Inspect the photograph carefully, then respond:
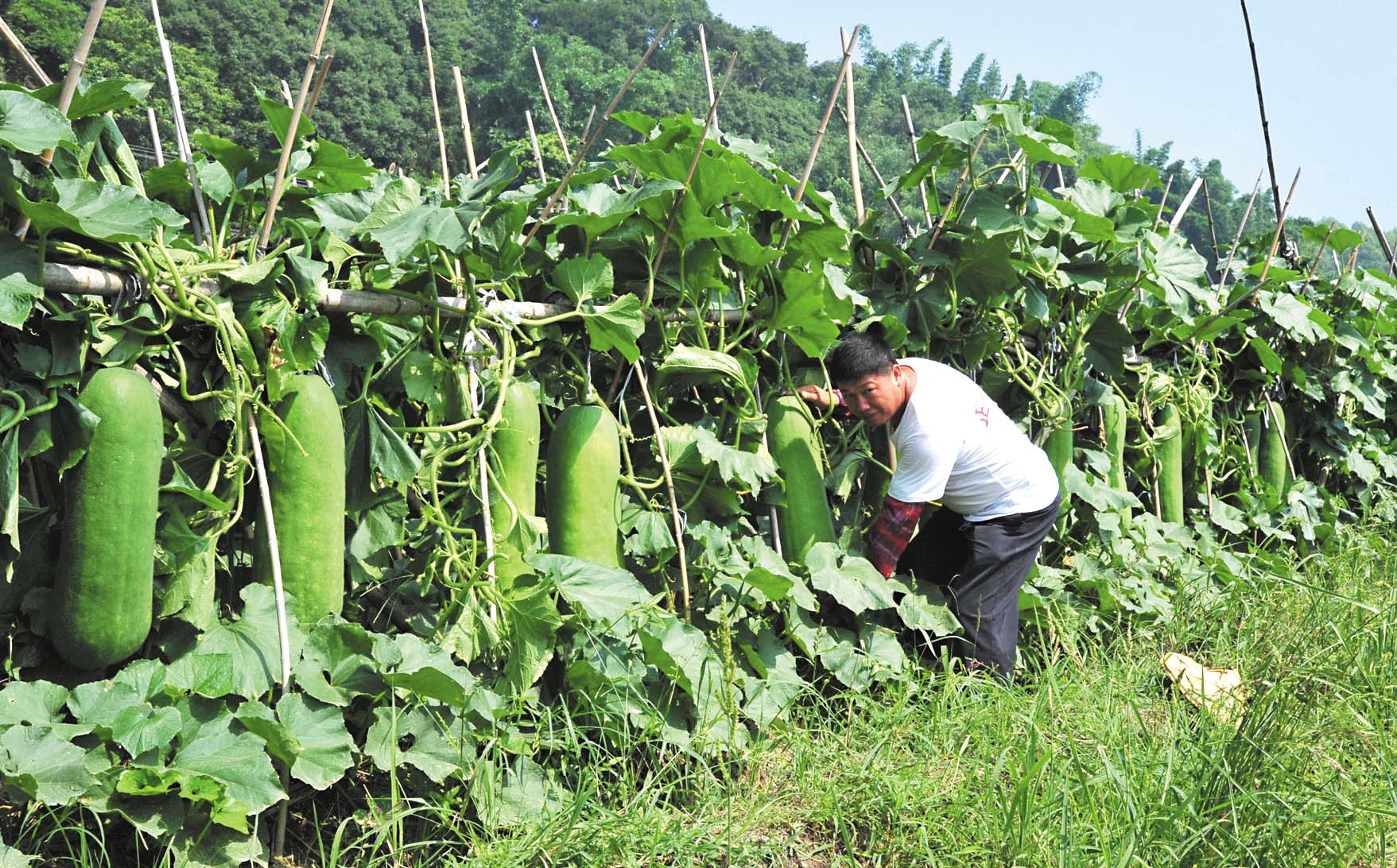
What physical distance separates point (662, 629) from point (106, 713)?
1462mm

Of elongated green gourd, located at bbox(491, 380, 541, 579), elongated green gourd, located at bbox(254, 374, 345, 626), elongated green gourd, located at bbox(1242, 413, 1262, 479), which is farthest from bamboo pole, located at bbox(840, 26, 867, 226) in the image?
elongated green gourd, located at bbox(1242, 413, 1262, 479)

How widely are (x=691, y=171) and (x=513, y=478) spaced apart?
1.03 meters

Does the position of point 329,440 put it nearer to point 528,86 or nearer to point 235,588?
point 235,588

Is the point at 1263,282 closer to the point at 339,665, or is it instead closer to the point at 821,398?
the point at 821,398

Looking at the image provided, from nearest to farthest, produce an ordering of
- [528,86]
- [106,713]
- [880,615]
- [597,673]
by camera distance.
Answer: [106,713], [597,673], [880,615], [528,86]

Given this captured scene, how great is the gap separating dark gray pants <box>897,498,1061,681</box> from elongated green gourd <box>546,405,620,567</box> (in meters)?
1.63

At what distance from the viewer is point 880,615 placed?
428cm

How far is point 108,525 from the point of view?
2377 mm

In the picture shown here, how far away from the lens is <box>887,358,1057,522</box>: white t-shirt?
394 centimetres

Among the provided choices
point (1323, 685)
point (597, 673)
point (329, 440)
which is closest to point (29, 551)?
point (329, 440)

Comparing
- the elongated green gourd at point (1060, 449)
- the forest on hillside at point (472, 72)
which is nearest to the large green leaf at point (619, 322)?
the elongated green gourd at point (1060, 449)

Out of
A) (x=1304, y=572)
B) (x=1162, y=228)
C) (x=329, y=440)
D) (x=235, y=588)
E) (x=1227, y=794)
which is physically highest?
(x=1162, y=228)

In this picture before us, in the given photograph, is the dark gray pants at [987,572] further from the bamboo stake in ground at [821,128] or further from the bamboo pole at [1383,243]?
the bamboo pole at [1383,243]

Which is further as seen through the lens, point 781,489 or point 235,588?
point 781,489
